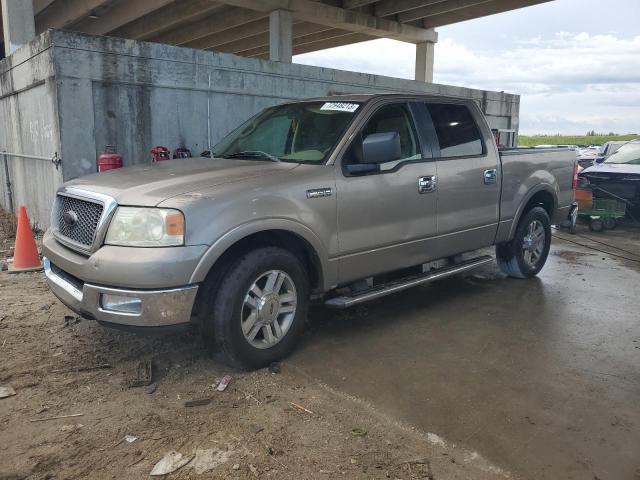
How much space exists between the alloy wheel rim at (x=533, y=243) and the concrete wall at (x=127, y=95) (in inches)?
184

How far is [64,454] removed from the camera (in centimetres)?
277

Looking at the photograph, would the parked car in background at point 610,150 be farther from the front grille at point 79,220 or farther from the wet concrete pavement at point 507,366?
the front grille at point 79,220

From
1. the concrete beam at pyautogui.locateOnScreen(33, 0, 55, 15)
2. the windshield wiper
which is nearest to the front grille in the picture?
the windshield wiper

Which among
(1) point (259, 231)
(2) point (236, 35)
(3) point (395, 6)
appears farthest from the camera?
(2) point (236, 35)

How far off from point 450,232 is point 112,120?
15.5ft

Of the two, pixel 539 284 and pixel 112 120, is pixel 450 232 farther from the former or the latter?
pixel 112 120

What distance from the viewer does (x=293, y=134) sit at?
4582 millimetres

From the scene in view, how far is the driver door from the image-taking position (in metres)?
4.09

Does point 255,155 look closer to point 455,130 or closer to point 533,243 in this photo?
point 455,130

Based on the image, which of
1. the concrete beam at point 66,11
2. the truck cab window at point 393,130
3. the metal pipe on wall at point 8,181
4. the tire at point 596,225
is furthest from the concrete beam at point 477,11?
the metal pipe on wall at point 8,181

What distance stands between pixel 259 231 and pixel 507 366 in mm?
2050

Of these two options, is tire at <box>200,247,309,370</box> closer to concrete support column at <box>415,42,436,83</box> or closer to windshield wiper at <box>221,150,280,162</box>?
windshield wiper at <box>221,150,280,162</box>

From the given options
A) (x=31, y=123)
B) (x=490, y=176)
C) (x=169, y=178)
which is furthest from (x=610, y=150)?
(x=169, y=178)

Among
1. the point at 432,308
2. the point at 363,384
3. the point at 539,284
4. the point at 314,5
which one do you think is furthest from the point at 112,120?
the point at 314,5
